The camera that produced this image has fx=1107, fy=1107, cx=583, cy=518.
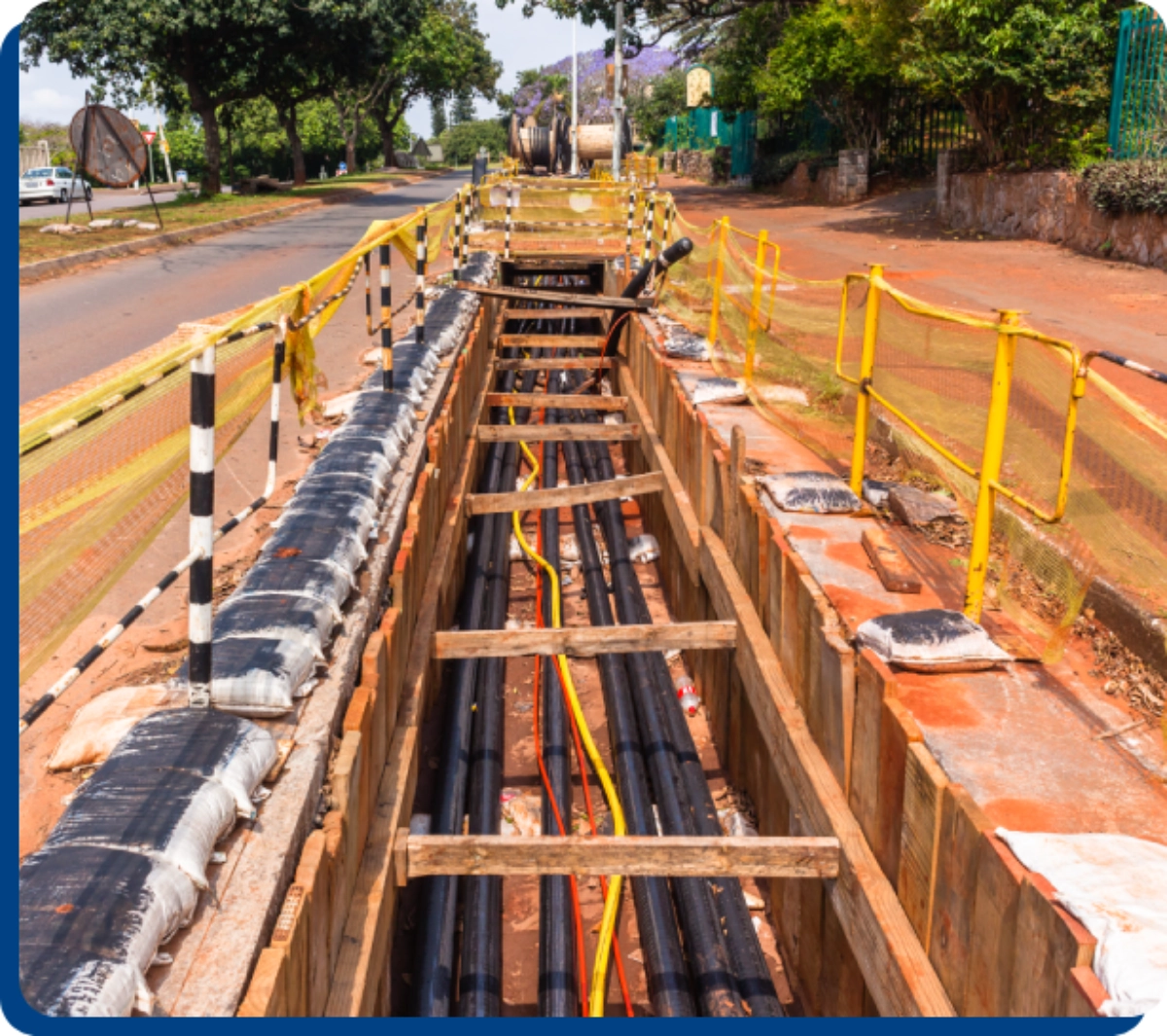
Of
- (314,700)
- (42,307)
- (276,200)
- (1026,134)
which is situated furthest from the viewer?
(276,200)

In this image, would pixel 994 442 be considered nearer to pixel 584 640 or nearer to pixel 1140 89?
pixel 584 640

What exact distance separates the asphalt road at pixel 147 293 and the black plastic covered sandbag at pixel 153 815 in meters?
8.21

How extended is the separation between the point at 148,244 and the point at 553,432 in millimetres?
14736

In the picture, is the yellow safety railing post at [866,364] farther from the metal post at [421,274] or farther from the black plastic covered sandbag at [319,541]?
the metal post at [421,274]

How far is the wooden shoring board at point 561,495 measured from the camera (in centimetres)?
970

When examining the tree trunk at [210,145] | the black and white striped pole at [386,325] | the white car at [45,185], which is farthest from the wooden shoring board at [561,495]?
the white car at [45,185]

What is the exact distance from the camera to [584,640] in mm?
6949

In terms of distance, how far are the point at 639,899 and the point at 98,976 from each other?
3.42m

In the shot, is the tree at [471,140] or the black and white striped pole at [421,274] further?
the tree at [471,140]

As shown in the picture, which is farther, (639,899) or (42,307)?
(42,307)

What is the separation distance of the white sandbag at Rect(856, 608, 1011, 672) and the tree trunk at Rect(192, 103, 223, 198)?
34.3 meters

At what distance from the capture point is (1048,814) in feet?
12.4

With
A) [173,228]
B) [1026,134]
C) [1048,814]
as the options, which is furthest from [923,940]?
[173,228]
